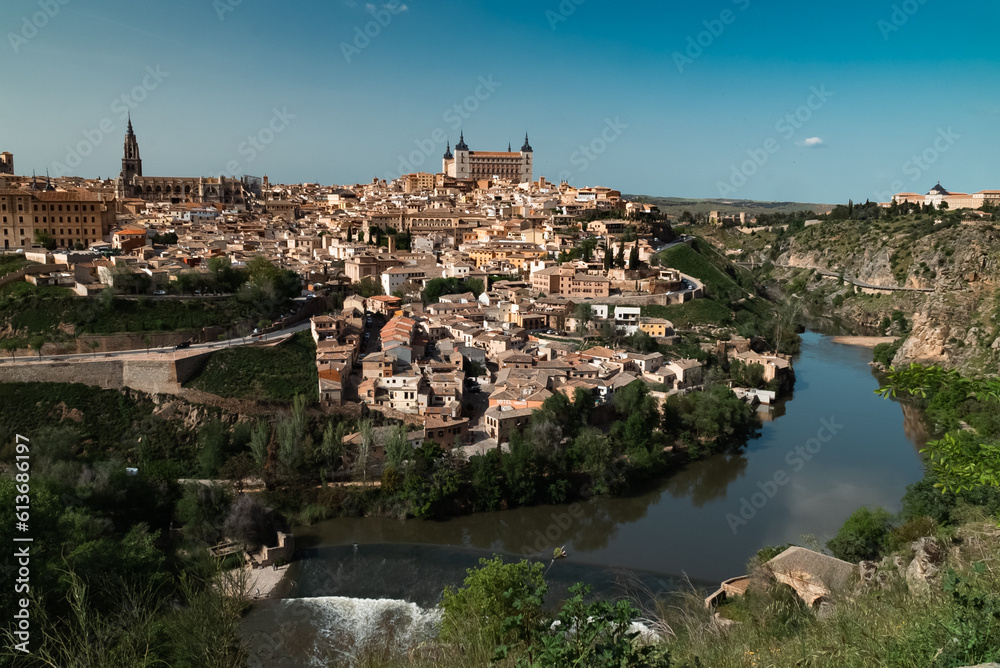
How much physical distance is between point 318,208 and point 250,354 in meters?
22.9

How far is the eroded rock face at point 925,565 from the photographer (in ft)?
12.4

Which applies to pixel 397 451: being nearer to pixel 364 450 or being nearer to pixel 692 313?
pixel 364 450

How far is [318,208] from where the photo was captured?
113 feet

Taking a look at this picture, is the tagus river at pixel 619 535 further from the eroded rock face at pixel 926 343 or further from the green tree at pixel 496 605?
the eroded rock face at pixel 926 343

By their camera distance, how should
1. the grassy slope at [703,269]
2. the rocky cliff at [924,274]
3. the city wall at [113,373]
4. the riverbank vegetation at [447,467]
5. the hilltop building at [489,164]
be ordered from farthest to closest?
1. the hilltop building at [489,164]
2. the grassy slope at [703,269]
3. the rocky cliff at [924,274]
4. the city wall at [113,373]
5. the riverbank vegetation at [447,467]

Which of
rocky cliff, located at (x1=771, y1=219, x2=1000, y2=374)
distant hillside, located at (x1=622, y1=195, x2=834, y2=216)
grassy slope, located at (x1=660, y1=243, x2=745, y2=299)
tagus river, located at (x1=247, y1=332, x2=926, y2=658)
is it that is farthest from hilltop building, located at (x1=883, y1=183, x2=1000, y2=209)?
distant hillside, located at (x1=622, y1=195, x2=834, y2=216)

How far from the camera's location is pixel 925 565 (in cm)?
452

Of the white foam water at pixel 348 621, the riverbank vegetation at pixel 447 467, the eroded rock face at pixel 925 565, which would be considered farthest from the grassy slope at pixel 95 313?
the eroded rock face at pixel 925 565


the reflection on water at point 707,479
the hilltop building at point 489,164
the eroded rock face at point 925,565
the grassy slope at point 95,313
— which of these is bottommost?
the reflection on water at point 707,479

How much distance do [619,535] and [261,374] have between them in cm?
701

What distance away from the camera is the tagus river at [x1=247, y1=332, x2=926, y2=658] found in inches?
305

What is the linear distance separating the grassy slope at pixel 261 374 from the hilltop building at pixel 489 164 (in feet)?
109

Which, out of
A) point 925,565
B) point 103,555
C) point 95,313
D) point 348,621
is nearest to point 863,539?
point 925,565

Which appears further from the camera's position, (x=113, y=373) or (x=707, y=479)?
(x=113, y=373)
